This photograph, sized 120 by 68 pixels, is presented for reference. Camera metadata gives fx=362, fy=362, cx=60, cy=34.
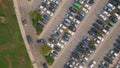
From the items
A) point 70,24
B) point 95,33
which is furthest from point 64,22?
point 95,33

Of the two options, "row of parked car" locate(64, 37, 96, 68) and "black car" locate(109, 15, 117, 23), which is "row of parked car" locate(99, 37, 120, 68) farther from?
"black car" locate(109, 15, 117, 23)

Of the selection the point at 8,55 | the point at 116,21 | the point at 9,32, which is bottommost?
the point at 8,55

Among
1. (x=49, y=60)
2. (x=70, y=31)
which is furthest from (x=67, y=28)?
(x=49, y=60)

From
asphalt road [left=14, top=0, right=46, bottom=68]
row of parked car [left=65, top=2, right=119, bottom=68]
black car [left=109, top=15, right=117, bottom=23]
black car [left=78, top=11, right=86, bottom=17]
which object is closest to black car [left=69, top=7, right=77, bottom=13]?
black car [left=78, top=11, right=86, bottom=17]

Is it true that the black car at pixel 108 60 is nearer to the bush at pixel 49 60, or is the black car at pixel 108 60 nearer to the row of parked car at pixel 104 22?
the row of parked car at pixel 104 22

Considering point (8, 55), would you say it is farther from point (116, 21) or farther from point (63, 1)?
point (116, 21)

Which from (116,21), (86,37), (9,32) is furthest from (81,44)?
(9,32)

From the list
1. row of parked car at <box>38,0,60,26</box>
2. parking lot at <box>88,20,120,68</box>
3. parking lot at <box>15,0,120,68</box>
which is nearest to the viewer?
row of parked car at <box>38,0,60,26</box>

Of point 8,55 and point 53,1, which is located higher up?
point 53,1
